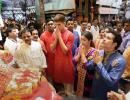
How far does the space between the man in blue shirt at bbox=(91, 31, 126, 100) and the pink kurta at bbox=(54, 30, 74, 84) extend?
115 centimetres

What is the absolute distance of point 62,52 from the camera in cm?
446

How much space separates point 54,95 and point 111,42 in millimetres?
1702

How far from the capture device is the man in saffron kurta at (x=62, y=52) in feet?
14.2

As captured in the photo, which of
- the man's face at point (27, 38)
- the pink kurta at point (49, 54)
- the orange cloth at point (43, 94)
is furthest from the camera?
the pink kurta at point (49, 54)

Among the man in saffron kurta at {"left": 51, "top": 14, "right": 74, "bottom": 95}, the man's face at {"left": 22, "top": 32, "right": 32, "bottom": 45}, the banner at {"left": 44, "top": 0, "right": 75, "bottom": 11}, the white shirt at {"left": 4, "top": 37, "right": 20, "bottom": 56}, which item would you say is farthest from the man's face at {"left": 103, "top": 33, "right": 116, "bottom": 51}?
the banner at {"left": 44, "top": 0, "right": 75, "bottom": 11}

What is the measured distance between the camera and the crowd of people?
3174 millimetres

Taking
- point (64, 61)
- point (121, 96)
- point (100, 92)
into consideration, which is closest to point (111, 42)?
point (100, 92)

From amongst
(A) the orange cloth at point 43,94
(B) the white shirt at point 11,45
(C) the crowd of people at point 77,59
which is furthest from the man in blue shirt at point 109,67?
(B) the white shirt at point 11,45

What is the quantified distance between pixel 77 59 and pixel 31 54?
0.72 m

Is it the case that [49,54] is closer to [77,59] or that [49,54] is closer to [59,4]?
[77,59]

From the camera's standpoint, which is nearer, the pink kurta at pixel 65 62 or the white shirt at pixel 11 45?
the pink kurta at pixel 65 62

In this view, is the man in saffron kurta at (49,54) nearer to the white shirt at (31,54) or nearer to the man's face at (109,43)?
the white shirt at (31,54)

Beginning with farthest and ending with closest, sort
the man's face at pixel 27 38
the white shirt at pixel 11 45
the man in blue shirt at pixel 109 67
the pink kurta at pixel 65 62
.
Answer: the white shirt at pixel 11 45, the pink kurta at pixel 65 62, the man's face at pixel 27 38, the man in blue shirt at pixel 109 67

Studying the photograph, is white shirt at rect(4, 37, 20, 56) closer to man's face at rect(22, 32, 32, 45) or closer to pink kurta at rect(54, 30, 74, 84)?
man's face at rect(22, 32, 32, 45)
